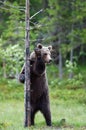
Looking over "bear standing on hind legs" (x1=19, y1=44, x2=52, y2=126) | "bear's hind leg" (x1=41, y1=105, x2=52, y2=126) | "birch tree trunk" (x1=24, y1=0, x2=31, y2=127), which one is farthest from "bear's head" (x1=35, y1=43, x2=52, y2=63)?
"bear's hind leg" (x1=41, y1=105, x2=52, y2=126)

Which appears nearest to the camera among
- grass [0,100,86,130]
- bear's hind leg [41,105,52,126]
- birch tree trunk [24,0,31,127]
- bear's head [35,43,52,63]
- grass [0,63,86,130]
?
birch tree trunk [24,0,31,127]

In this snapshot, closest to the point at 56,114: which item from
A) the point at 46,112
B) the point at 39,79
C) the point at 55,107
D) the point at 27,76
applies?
the point at 55,107

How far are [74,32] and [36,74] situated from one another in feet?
62.0

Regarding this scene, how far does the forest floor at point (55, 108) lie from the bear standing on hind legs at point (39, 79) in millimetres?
507

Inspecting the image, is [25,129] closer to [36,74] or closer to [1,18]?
[36,74]

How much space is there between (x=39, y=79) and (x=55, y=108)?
8391 mm

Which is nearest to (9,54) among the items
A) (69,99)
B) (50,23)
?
(69,99)

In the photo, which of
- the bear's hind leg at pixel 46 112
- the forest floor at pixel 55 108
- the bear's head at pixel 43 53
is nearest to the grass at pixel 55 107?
the forest floor at pixel 55 108

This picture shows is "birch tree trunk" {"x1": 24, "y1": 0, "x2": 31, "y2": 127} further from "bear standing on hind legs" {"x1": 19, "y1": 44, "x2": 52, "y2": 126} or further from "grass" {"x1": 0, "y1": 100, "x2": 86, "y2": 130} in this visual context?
"grass" {"x1": 0, "y1": 100, "x2": 86, "y2": 130}

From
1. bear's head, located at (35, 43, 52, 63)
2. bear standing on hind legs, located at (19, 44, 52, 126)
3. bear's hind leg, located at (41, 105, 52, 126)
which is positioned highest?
bear's head, located at (35, 43, 52, 63)

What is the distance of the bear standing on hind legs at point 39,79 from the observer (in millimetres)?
12664

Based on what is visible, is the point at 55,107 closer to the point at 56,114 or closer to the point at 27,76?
the point at 56,114

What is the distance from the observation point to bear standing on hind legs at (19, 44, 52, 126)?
1266 centimetres

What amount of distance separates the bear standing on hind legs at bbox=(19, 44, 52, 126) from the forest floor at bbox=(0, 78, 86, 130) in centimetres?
51
